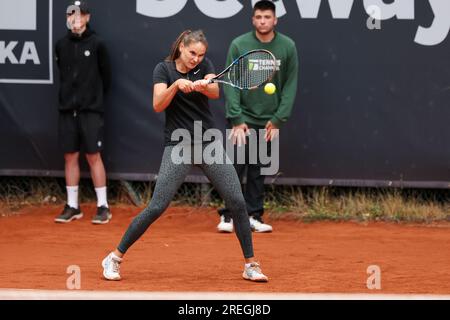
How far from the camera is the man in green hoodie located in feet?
27.6

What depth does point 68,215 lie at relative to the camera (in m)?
9.03

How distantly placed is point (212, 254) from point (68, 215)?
193 cm

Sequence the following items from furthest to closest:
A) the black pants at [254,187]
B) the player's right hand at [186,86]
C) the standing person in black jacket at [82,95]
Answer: the standing person in black jacket at [82,95] → the black pants at [254,187] → the player's right hand at [186,86]

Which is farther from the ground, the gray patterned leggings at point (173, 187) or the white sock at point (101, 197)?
the gray patterned leggings at point (173, 187)

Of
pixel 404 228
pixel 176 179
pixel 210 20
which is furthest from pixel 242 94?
pixel 176 179

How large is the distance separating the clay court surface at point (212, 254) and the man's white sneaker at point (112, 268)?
0.06 m

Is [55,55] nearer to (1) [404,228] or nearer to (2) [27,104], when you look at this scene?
(2) [27,104]

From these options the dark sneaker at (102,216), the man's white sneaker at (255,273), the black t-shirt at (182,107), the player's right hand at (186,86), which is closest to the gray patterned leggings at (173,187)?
the black t-shirt at (182,107)

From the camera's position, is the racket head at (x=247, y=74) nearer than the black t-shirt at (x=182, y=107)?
No

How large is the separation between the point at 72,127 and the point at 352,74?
2439 mm

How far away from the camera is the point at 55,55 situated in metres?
9.20

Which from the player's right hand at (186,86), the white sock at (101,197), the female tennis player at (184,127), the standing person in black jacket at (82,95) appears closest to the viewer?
the player's right hand at (186,86)

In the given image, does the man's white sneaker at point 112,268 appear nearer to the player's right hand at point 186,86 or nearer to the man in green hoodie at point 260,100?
the player's right hand at point 186,86

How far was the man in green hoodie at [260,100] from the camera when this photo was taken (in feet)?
27.6
